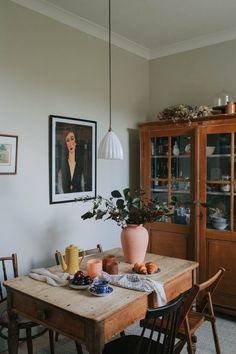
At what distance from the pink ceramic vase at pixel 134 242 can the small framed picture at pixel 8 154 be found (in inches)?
40.6

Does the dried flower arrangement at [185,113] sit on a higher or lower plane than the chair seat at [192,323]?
higher

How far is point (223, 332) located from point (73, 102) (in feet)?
8.00

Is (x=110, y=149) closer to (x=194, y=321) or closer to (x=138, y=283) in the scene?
(x=138, y=283)

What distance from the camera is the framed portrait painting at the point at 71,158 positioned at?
3016 mm

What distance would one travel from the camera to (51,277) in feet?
6.65

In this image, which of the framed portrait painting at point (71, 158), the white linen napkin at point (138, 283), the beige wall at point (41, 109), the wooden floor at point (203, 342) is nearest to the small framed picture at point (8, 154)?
the beige wall at point (41, 109)

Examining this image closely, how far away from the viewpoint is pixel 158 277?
2.08 metres

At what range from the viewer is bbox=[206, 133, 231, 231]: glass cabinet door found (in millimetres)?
3201

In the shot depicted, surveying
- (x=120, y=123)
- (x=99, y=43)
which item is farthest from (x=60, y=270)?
(x=99, y=43)

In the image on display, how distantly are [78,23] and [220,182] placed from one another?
2.02 m

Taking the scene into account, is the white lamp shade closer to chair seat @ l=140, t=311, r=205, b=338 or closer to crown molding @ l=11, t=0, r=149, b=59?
chair seat @ l=140, t=311, r=205, b=338

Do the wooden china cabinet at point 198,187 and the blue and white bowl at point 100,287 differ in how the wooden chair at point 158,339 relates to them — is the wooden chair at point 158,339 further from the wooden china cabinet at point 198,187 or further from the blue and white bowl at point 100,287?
the wooden china cabinet at point 198,187

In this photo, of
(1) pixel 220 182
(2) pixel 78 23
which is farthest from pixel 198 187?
(2) pixel 78 23

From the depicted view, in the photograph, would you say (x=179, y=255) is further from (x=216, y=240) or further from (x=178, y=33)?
(x=178, y=33)
